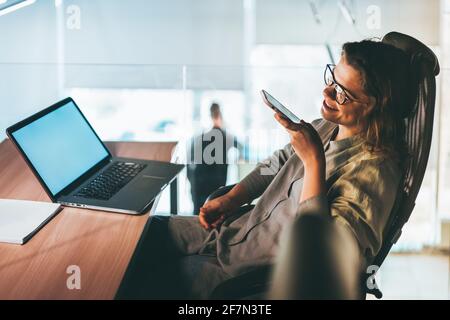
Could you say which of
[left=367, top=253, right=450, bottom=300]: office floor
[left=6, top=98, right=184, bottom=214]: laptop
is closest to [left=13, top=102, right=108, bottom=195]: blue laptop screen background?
[left=6, top=98, right=184, bottom=214]: laptop

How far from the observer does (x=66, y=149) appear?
60.4 inches

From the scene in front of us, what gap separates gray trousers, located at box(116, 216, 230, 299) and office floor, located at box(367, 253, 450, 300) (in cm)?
101

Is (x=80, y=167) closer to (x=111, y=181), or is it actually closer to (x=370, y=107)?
(x=111, y=181)

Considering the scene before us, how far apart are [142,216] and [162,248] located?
0.64 feet

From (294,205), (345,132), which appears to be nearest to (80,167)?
(294,205)

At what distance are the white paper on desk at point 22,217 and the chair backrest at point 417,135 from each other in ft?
2.35

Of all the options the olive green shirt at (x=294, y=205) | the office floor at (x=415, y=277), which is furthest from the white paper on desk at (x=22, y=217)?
the office floor at (x=415, y=277)

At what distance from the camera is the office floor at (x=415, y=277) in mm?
2266

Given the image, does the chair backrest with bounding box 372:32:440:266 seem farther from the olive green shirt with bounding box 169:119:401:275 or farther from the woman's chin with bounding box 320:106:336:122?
the woman's chin with bounding box 320:106:336:122

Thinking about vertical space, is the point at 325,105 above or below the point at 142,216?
above

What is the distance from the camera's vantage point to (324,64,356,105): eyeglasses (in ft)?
4.56

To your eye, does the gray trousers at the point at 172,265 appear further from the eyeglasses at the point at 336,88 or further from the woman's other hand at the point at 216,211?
the eyeglasses at the point at 336,88
